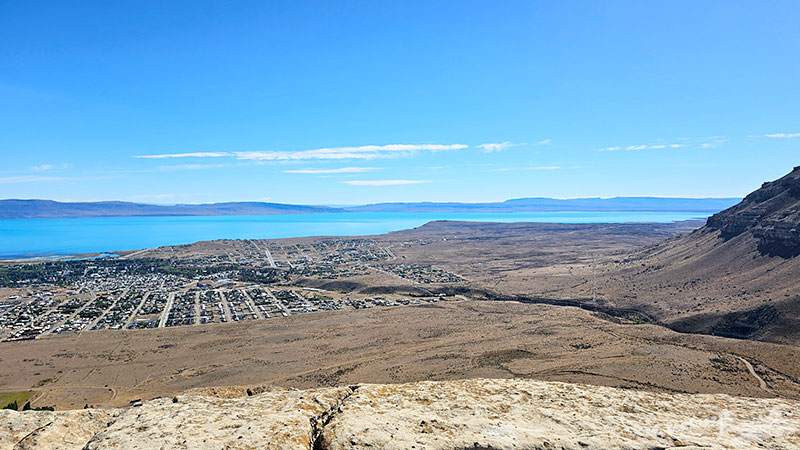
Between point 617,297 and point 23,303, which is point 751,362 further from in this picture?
point 23,303

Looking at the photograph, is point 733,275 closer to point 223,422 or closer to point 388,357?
point 388,357

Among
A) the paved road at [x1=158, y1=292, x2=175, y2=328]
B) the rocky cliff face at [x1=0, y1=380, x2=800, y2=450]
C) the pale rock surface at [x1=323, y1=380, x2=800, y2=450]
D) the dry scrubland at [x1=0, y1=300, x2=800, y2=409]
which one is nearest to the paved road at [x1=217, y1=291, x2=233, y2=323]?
the dry scrubland at [x1=0, y1=300, x2=800, y2=409]

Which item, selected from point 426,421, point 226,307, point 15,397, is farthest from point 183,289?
point 426,421

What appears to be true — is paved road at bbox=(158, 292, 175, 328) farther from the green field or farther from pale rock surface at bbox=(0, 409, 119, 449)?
pale rock surface at bbox=(0, 409, 119, 449)

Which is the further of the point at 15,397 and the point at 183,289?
the point at 183,289

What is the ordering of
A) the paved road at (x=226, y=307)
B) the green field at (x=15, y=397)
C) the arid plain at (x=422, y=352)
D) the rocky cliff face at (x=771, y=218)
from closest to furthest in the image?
the green field at (x=15, y=397) → the arid plain at (x=422, y=352) → the rocky cliff face at (x=771, y=218) → the paved road at (x=226, y=307)

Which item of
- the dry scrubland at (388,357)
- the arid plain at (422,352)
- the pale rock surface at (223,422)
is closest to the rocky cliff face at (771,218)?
the arid plain at (422,352)

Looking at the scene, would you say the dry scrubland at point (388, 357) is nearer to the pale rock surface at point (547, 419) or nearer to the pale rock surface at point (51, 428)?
the pale rock surface at point (547, 419)
